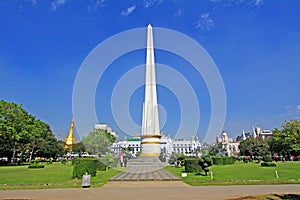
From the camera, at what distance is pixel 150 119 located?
4475cm

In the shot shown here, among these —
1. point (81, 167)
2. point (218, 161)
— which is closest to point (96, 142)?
point (218, 161)

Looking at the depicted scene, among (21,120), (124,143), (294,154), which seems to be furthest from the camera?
(124,143)

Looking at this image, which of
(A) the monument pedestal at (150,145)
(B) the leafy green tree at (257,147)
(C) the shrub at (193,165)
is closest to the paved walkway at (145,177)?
(C) the shrub at (193,165)

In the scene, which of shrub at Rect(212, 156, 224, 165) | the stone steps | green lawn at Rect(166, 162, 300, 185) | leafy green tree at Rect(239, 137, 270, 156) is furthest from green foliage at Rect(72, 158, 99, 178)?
leafy green tree at Rect(239, 137, 270, 156)

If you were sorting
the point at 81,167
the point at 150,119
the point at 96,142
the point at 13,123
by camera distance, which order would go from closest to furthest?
the point at 81,167 → the point at 13,123 → the point at 150,119 → the point at 96,142

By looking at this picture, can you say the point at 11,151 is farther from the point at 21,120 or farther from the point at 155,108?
the point at 155,108

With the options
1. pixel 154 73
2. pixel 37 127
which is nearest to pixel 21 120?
pixel 37 127

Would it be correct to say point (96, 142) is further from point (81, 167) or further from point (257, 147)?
point (257, 147)

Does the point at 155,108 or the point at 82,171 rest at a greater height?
the point at 155,108

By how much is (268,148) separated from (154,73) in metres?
40.3

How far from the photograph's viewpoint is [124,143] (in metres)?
119

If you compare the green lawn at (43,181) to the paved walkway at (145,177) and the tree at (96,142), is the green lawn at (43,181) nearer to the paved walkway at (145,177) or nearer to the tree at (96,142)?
the paved walkway at (145,177)

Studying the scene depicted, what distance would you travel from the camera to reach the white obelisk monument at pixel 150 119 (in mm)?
43078

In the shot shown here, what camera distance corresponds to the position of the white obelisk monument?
43.1 metres
